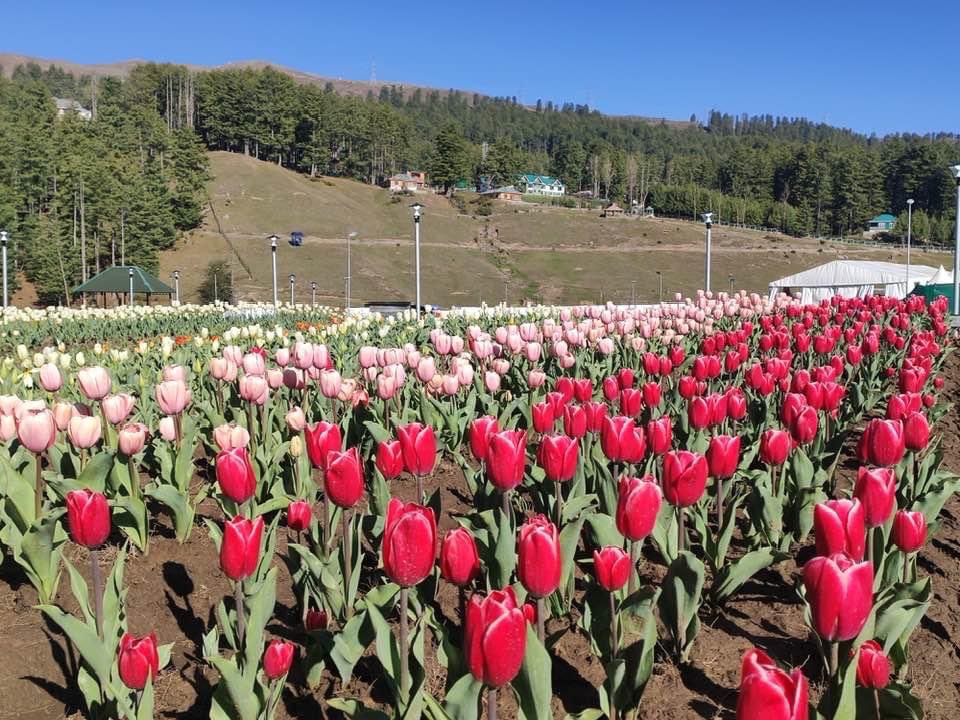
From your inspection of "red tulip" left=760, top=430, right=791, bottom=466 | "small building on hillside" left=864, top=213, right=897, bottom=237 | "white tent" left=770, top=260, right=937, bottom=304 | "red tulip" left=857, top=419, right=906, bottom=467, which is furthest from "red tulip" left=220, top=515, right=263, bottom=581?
"small building on hillside" left=864, top=213, right=897, bottom=237

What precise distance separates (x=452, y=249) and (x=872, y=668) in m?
85.0

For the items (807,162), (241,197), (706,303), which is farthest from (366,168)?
(706,303)

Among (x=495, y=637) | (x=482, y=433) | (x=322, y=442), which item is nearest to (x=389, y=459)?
(x=322, y=442)

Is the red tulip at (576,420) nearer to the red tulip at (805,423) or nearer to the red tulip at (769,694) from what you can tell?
the red tulip at (805,423)

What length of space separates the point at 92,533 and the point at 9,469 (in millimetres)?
1546

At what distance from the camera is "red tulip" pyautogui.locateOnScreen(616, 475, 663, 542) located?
2730 mm

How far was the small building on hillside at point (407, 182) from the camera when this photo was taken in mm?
121625

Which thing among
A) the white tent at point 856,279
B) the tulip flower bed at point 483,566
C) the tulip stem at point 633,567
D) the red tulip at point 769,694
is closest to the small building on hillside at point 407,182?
the white tent at point 856,279

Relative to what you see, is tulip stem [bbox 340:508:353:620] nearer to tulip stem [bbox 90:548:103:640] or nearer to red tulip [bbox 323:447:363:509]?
red tulip [bbox 323:447:363:509]

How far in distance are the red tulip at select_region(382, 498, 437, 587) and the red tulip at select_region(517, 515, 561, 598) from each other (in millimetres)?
257

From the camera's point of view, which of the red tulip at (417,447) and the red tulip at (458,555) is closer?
the red tulip at (458,555)

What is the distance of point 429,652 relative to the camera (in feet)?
11.0

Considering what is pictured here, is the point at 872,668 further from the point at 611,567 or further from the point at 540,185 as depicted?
the point at 540,185

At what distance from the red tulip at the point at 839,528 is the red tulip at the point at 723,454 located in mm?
1082
